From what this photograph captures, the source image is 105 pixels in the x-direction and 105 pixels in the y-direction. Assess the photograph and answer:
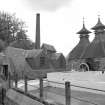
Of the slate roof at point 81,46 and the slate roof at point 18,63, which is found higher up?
the slate roof at point 81,46

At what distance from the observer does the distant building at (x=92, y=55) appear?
2708cm

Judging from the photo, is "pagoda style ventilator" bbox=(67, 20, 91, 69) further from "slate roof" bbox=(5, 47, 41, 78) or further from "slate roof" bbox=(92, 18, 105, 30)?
"slate roof" bbox=(5, 47, 41, 78)

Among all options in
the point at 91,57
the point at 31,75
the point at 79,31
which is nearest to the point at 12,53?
the point at 31,75

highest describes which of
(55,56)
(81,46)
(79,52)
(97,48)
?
(81,46)

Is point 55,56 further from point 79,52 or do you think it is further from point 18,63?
point 18,63

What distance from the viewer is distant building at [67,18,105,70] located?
27084mm

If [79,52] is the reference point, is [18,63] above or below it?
below

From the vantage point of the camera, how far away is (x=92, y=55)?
92.6 ft

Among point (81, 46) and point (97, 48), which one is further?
point (81, 46)

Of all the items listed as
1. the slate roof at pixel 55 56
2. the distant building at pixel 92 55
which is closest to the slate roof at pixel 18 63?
the slate roof at pixel 55 56

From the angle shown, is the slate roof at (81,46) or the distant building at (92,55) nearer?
the distant building at (92,55)

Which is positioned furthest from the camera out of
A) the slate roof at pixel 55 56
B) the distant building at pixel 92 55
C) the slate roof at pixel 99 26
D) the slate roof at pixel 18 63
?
the slate roof at pixel 55 56

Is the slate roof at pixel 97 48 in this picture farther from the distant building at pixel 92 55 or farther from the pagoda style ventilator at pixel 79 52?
the pagoda style ventilator at pixel 79 52

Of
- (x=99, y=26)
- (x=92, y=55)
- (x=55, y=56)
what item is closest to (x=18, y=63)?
(x=55, y=56)
